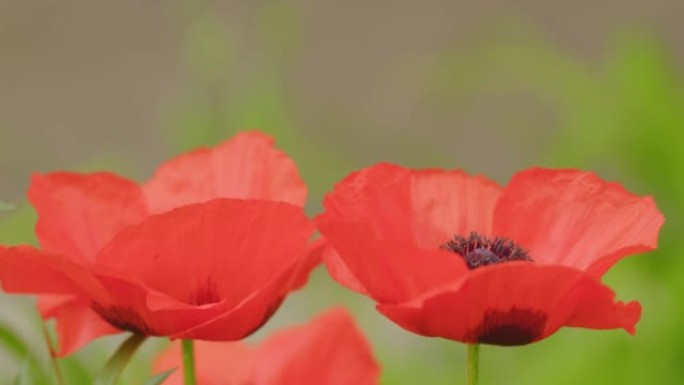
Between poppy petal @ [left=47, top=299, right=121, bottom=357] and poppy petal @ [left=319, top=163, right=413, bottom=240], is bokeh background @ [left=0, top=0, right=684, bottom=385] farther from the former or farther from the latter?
poppy petal @ [left=319, top=163, right=413, bottom=240]

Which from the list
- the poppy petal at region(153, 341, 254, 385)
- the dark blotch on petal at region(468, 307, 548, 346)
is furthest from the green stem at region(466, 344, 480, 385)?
the poppy petal at region(153, 341, 254, 385)

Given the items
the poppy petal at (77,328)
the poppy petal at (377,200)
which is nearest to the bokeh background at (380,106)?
the poppy petal at (77,328)

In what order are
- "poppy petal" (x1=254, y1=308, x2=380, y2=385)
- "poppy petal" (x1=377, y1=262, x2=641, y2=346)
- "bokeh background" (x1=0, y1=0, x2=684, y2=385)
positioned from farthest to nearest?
1. "bokeh background" (x1=0, y1=0, x2=684, y2=385)
2. "poppy petal" (x1=254, y1=308, x2=380, y2=385)
3. "poppy petal" (x1=377, y1=262, x2=641, y2=346)

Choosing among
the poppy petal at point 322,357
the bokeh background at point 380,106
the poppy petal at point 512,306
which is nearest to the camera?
the poppy petal at point 512,306

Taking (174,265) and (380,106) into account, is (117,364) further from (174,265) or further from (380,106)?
(380,106)

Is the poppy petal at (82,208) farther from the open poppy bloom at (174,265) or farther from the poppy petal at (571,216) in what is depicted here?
the poppy petal at (571,216)

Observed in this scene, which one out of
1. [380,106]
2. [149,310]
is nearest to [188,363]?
[149,310]
